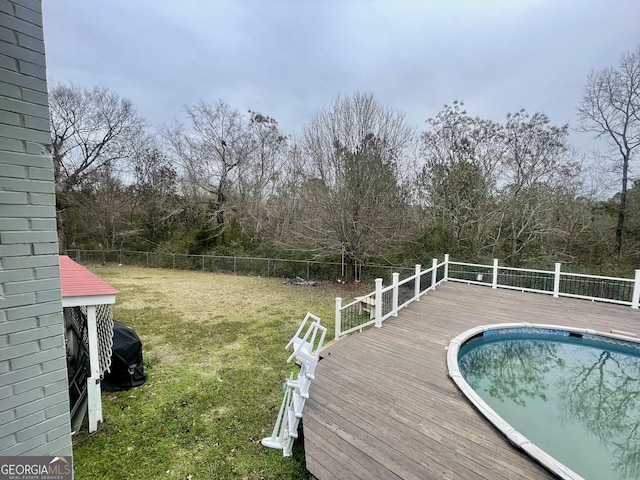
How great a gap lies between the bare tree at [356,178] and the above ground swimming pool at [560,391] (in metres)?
5.75

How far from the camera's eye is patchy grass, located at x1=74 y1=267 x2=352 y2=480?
3.26 m

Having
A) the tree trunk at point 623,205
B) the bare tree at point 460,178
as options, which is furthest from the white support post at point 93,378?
the tree trunk at point 623,205

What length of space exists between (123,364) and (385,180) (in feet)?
32.8

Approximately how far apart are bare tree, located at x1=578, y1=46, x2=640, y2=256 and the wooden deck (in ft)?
28.7

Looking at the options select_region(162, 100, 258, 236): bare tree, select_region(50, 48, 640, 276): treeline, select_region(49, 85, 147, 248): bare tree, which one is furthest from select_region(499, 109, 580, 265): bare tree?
select_region(49, 85, 147, 248): bare tree

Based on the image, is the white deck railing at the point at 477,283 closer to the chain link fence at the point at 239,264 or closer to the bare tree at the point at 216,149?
the chain link fence at the point at 239,264

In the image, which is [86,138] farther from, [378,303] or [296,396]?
[296,396]

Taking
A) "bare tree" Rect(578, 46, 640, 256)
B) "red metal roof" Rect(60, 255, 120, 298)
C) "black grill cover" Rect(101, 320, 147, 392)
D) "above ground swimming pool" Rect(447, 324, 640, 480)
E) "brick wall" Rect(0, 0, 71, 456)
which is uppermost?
"bare tree" Rect(578, 46, 640, 256)

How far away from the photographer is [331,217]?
11242mm

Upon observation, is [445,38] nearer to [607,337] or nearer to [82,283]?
[607,337]

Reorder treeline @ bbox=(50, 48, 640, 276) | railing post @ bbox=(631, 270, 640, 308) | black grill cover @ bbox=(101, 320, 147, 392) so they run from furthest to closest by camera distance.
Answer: treeline @ bbox=(50, 48, 640, 276) < railing post @ bbox=(631, 270, 640, 308) < black grill cover @ bbox=(101, 320, 147, 392)

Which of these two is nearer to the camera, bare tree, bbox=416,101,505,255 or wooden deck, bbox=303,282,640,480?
wooden deck, bbox=303,282,640,480

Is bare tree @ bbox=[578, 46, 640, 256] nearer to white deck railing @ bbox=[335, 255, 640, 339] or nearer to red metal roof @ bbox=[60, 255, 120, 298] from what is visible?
white deck railing @ bbox=[335, 255, 640, 339]

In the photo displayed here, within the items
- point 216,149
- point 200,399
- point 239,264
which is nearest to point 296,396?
point 200,399
